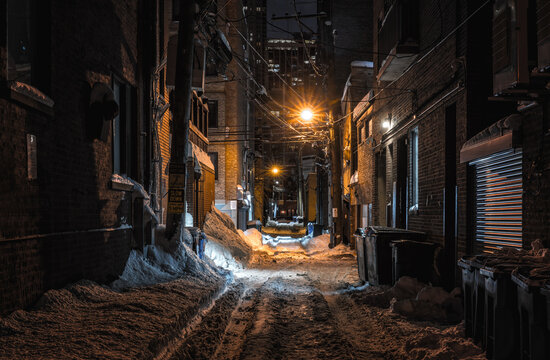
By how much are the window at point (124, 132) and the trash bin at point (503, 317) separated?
785 cm

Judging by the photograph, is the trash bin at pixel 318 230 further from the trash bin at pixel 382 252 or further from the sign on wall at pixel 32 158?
the sign on wall at pixel 32 158

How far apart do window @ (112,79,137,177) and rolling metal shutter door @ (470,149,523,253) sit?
7717 millimetres

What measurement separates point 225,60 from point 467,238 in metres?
12.8

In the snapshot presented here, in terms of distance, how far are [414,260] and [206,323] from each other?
16.6 ft

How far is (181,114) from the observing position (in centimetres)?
1088

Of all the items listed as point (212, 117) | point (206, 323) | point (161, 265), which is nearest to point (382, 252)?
point (206, 323)

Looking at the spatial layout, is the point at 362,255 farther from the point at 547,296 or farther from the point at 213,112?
the point at 213,112

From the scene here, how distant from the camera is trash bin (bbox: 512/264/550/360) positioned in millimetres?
3852

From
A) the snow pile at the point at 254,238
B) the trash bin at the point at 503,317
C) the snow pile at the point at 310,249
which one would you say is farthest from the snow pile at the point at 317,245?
the trash bin at the point at 503,317

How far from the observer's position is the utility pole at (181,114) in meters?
10.6

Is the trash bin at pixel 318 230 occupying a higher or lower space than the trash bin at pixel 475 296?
lower

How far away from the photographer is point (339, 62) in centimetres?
3234

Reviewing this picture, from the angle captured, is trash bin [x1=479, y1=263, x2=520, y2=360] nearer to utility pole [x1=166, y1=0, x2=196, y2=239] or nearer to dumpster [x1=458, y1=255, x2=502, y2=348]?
dumpster [x1=458, y1=255, x2=502, y2=348]

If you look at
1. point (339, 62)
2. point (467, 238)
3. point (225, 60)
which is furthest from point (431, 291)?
point (339, 62)
